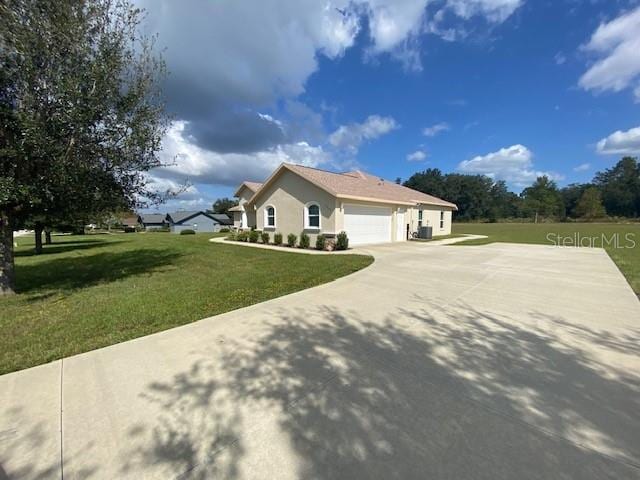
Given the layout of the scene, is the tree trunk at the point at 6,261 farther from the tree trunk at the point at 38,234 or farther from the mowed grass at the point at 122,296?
the tree trunk at the point at 38,234

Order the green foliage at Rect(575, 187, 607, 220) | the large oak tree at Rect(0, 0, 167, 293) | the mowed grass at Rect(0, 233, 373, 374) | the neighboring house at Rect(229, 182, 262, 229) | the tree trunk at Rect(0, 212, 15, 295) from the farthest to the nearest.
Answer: the green foliage at Rect(575, 187, 607, 220) < the neighboring house at Rect(229, 182, 262, 229) < the tree trunk at Rect(0, 212, 15, 295) < the large oak tree at Rect(0, 0, 167, 293) < the mowed grass at Rect(0, 233, 373, 374)

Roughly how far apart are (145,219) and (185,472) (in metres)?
82.1

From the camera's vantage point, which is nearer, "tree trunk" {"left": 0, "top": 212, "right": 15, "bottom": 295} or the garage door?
"tree trunk" {"left": 0, "top": 212, "right": 15, "bottom": 295}

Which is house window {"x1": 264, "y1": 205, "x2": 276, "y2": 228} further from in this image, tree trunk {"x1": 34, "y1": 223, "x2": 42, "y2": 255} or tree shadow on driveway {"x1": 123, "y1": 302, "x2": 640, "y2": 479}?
tree shadow on driveway {"x1": 123, "y1": 302, "x2": 640, "y2": 479}

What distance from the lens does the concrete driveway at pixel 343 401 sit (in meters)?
1.96

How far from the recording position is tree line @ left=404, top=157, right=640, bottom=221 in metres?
72.6

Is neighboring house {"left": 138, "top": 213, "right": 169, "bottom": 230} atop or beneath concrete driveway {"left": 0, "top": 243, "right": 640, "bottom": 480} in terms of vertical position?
atop

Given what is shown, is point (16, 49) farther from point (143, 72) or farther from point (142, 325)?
point (142, 325)

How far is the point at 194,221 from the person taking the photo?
5912 cm

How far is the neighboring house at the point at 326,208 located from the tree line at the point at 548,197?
61391 millimetres

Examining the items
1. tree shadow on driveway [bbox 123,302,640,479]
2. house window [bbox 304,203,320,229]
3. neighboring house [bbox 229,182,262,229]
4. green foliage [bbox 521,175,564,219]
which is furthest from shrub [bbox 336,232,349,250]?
green foliage [bbox 521,175,564,219]

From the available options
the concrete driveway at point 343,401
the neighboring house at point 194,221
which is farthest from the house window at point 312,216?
the neighboring house at point 194,221

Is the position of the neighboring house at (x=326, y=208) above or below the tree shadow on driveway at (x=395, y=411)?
above

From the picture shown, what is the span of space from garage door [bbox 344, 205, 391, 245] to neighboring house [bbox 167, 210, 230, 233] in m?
47.4
